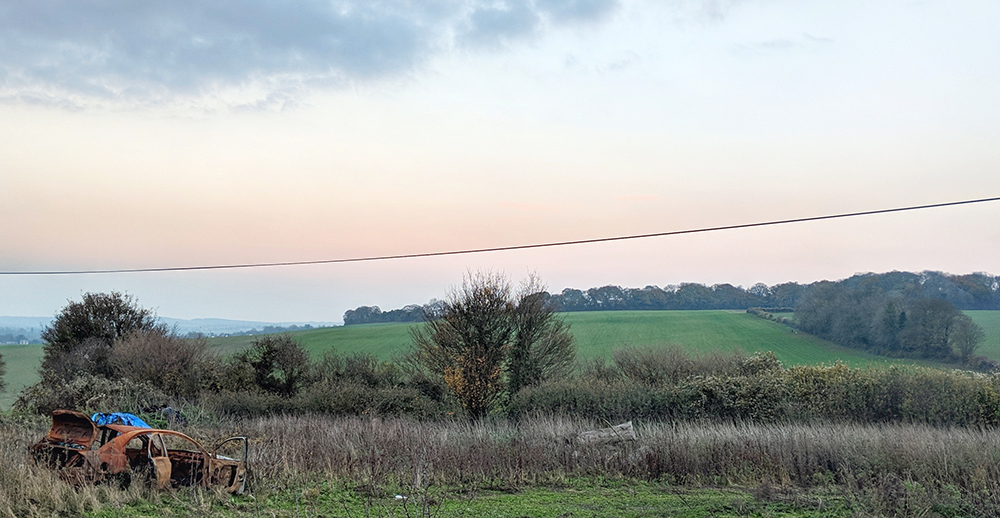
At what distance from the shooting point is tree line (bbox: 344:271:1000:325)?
24125mm

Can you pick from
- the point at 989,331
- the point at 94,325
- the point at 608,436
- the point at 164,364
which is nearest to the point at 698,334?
the point at 989,331

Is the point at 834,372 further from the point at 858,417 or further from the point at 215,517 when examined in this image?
the point at 215,517

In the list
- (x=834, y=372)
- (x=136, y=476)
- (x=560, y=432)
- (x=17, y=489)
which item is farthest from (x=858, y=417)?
(x=17, y=489)

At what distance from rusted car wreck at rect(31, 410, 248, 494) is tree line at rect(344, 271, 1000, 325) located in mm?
17077

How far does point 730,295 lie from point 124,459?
44.3m

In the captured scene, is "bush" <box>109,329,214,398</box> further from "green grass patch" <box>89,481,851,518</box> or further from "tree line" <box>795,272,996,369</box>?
"tree line" <box>795,272,996,369</box>

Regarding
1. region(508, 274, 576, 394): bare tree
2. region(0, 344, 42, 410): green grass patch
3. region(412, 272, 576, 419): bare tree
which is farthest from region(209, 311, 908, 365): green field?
region(0, 344, 42, 410): green grass patch

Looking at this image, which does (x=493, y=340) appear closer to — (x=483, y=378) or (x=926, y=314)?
(x=483, y=378)

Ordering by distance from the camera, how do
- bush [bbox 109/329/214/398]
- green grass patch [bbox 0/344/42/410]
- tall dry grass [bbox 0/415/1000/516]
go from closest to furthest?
tall dry grass [bbox 0/415/1000/516], bush [bbox 109/329/214/398], green grass patch [bbox 0/344/42/410]

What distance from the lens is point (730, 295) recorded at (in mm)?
47219

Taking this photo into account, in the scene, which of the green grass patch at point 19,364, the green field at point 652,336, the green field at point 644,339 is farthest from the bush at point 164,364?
the green grass patch at point 19,364

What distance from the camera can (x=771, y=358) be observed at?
82.4ft

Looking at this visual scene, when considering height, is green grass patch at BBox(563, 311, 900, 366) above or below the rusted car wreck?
below

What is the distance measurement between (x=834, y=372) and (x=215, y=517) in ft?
60.9
